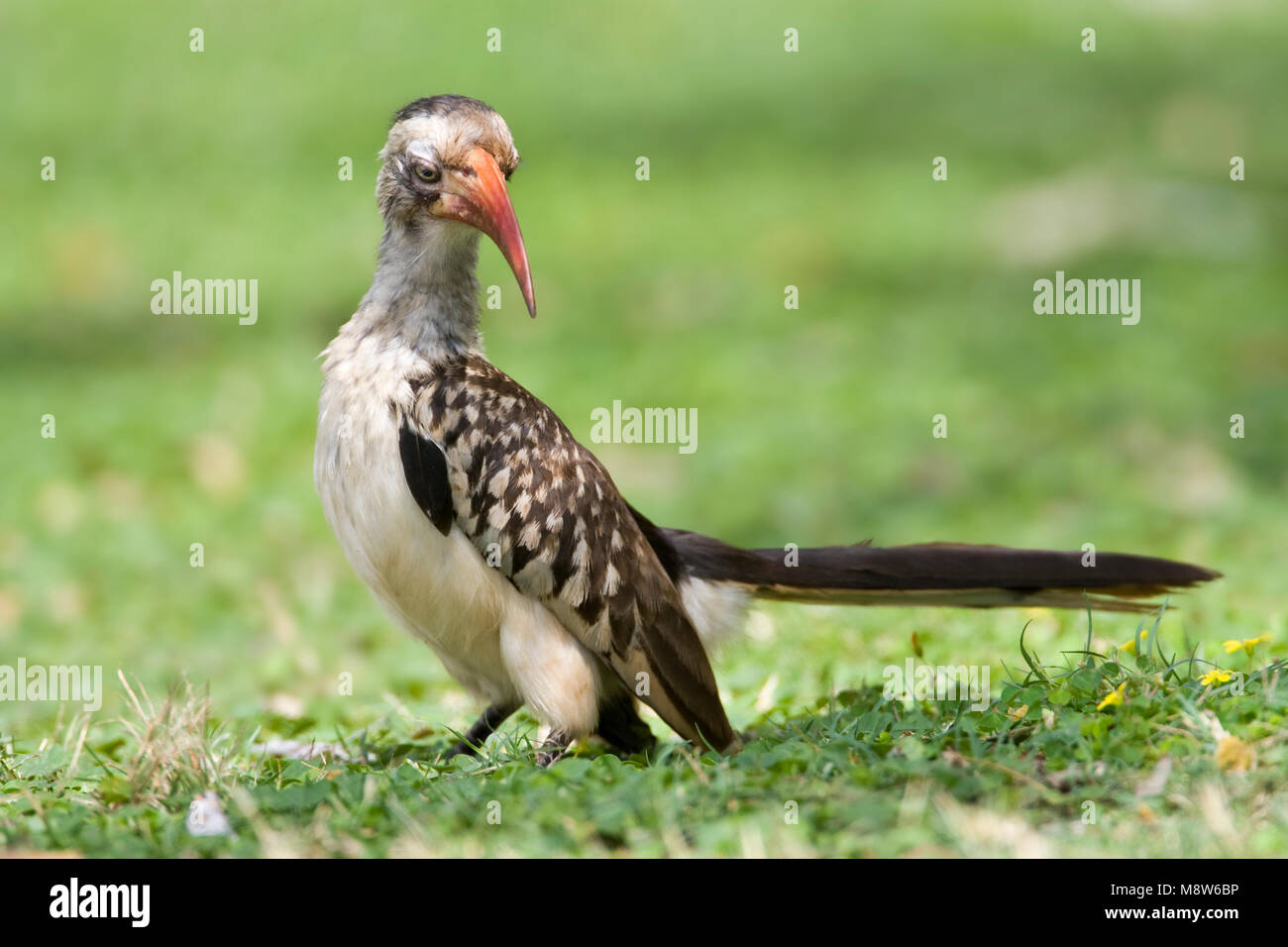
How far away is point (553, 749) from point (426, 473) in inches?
35.6

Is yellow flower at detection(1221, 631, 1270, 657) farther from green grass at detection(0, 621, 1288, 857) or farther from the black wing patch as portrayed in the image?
the black wing patch

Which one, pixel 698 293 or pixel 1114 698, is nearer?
pixel 1114 698

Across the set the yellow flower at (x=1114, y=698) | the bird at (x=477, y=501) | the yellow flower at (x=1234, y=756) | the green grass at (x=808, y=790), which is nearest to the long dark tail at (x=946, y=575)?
the bird at (x=477, y=501)

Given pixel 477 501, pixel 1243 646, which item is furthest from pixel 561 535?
pixel 1243 646

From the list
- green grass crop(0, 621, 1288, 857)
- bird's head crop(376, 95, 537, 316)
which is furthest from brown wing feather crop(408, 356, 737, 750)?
bird's head crop(376, 95, 537, 316)

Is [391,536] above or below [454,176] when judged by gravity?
below

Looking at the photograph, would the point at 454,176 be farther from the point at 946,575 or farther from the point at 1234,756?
the point at 1234,756

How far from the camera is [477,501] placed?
4477mm

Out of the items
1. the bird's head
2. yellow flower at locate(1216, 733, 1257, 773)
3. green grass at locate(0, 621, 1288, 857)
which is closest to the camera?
green grass at locate(0, 621, 1288, 857)

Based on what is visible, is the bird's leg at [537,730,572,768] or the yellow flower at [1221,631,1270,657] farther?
the yellow flower at [1221,631,1270,657]

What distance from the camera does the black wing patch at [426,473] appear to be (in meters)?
4.42

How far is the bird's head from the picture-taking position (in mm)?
4539
